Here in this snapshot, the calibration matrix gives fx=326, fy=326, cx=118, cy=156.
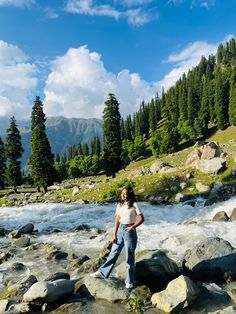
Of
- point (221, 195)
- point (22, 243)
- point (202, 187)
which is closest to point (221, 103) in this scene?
point (202, 187)

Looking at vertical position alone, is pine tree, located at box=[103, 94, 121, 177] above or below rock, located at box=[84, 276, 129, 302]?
above

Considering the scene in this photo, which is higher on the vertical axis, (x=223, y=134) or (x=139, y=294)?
(x=223, y=134)

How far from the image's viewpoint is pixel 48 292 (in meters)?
10.1

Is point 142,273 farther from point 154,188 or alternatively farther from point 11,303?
point 154,188

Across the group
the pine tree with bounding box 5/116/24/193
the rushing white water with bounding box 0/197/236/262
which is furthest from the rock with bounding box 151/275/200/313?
the pine tree with bounding box 5/116/24/193

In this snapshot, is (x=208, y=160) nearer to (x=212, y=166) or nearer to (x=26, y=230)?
(x=212, y=166)

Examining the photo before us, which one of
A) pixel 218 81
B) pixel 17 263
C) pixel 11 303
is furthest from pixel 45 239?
pixel 218 81

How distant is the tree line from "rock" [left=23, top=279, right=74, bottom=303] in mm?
52938

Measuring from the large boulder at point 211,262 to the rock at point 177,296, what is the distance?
191 centimetres

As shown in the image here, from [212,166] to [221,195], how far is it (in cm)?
663

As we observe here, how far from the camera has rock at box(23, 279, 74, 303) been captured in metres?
10.0

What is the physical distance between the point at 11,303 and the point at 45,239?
13.0 metres

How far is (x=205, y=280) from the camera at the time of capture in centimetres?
1209

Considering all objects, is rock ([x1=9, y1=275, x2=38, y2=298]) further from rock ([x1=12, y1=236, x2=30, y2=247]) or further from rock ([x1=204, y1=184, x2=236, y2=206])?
rock ([x1=204, y1=184, x2=236, y2=206])
